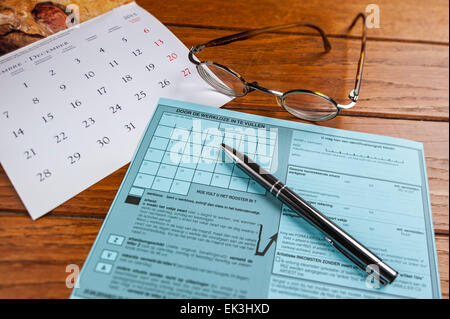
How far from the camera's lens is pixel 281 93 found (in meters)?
0.54

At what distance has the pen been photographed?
15.9 inches

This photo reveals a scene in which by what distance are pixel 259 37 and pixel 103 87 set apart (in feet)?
0.96

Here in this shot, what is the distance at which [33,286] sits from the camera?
403mm

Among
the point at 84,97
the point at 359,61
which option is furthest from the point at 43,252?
the point at 359,61

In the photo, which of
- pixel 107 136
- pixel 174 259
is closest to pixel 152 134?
pixel 107 136

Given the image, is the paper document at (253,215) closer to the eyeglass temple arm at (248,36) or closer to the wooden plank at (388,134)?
the wooden plank at (388,134)

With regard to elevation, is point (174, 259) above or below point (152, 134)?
below

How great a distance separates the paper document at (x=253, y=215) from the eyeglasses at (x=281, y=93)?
3 cm

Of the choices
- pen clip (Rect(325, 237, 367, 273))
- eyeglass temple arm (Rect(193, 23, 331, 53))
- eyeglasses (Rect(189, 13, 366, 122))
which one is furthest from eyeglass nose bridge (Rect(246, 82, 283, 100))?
pen clip (Rect(325, 237, 367, 273))

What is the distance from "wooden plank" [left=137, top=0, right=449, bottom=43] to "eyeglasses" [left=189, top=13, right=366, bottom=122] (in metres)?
0.06

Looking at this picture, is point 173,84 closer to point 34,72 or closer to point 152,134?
point 152,134

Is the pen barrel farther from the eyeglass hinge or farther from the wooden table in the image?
the eyeglass hinge

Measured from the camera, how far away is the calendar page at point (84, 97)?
46 centimetres
